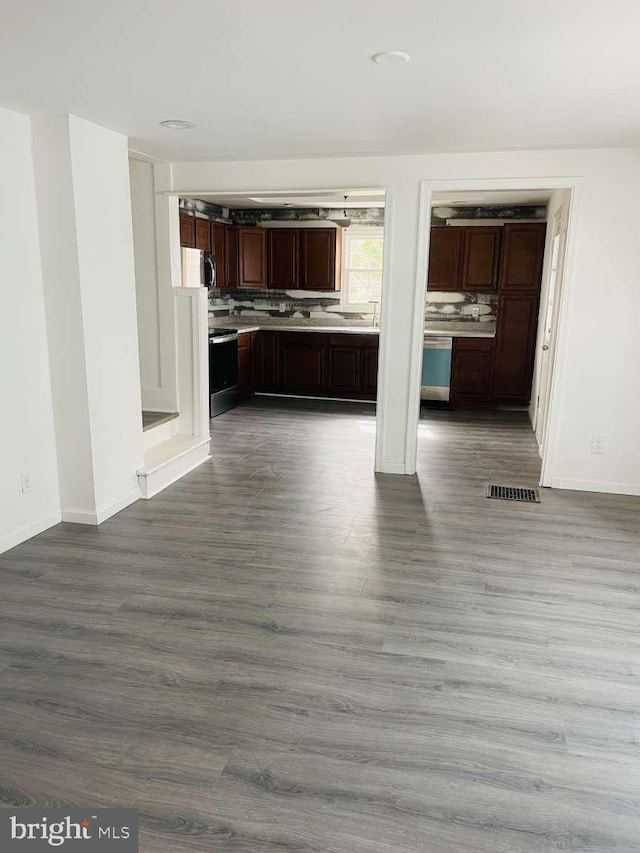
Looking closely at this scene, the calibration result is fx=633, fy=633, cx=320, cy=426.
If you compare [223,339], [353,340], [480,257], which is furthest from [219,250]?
[480,257]

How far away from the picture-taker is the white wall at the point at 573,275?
441cm

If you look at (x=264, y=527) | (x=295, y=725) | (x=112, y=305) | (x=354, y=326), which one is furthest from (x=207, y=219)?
(x=295, y=725)

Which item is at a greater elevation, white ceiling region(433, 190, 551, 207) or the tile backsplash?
white ceiling region(433, 190, 551, 207)

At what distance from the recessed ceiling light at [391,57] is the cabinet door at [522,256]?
4.99 m

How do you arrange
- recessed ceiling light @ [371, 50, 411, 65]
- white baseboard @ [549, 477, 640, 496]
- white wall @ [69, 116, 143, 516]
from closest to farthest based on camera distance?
recessed ceiling light @ [371, 50, 411, 65]
white wall @ [69, 116, 143, 516]
white baseboard @ [549, 477, 640, 496]

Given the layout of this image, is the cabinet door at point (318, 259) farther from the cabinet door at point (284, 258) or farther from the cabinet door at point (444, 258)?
the cabinet door at point (444, 258)

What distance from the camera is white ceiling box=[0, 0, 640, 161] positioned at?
2.16 meters

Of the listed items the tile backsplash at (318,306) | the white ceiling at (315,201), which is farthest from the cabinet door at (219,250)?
the tile backsplash at (318,306)

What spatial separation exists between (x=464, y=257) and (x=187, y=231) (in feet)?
10.7

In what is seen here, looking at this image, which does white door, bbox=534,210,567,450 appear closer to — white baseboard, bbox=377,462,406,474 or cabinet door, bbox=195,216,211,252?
white baseboard, bbox=377,462,406,474

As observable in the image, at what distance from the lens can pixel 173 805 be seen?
6.23ft

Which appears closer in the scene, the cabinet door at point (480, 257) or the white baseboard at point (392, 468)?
the white baseboard at point (392, 468)
